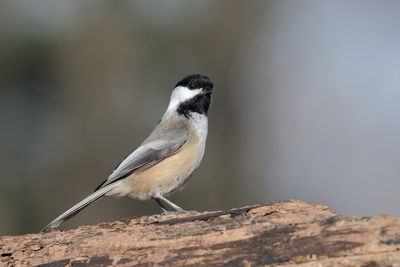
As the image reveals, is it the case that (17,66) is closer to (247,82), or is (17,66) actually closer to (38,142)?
(38,142)

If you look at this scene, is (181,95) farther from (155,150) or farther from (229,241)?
(229,241)

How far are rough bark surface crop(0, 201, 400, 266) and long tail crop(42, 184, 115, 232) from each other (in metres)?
0.33

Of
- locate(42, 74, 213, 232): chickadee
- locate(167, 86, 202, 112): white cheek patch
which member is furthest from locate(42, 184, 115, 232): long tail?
locate(167, 86, 202, 112): white cheek patch

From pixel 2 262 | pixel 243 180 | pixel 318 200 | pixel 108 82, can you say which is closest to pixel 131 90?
pixel 108 82

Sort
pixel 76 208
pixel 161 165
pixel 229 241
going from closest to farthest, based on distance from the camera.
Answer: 1. pixel 229 241
2. pixel 76 208
3. pixel 161 165

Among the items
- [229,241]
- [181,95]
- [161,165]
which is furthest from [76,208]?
[181,95]

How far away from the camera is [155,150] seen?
4.02 meters

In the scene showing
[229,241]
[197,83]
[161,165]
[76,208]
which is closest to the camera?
[229,241]

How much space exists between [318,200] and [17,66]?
546cm

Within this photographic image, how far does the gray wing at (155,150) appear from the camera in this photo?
385 cm

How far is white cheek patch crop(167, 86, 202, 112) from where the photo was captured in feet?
14.5

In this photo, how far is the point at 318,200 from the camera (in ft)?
24.8

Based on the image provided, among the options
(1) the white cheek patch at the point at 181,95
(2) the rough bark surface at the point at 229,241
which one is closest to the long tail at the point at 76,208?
(2) the rough bark surface at the point at 229,241

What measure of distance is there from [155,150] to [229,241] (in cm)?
158
